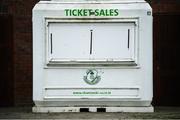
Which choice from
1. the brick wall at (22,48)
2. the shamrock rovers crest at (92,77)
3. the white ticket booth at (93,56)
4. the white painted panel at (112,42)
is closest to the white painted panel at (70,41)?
the white ticket booth at (93,56)

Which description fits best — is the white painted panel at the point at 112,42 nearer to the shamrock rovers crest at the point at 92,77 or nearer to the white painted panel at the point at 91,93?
the shamrock rovers crest at the point at 92,77

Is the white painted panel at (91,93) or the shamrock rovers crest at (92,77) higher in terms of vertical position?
the shamrock rovers crest at (92,77)

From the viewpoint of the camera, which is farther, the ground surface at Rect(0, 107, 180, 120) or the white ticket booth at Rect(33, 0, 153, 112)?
the white ticket booth at Rect(33, 0, 153, 112)

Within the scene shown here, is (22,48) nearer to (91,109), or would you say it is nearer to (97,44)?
(97,44)

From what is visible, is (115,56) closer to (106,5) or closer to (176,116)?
(106,5)

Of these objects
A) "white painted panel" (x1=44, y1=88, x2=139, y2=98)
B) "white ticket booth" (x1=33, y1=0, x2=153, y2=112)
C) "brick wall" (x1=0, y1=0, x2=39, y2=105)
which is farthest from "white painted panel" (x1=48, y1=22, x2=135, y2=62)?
"brick wall" (x1=0, y1=0, x2=39, y2=105)

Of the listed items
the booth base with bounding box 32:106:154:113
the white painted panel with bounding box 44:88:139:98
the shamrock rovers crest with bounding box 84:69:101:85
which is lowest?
the booth base with bounding box 32:106:154:113

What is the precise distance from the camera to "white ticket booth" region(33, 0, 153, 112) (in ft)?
30.3

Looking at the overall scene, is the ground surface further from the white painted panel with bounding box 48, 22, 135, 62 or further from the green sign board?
the green sign board

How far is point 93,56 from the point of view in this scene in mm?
9266

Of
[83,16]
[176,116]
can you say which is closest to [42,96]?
[83,16]

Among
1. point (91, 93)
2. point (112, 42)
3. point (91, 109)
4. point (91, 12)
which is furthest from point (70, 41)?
point (91, 109)

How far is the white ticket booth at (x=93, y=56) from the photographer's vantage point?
9.25 meters

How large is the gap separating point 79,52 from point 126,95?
1130 mm
